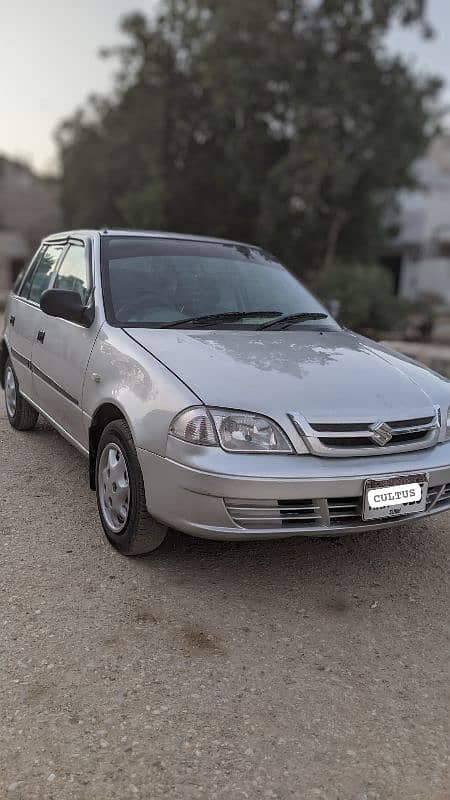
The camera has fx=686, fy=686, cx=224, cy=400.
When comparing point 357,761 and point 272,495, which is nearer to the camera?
point 357,761

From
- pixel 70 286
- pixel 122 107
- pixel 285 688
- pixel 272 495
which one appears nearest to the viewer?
pixel 285 688

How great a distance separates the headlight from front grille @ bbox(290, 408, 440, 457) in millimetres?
108

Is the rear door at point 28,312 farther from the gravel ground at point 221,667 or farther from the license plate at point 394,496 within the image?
the license plate at point 394,496

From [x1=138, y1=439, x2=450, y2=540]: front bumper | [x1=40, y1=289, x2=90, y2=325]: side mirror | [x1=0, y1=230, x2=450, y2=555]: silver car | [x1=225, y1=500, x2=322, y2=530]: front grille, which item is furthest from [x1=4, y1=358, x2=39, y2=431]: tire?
[x1=225, y1=500, x2=322, y2=530]: front grille

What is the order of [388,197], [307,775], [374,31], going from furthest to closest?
[388,197], [374,31], [307,775]

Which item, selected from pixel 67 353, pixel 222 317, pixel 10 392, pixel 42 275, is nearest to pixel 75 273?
pixel 67 353

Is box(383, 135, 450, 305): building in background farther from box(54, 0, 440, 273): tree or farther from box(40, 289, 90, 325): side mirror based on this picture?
box(40, 289, 90, 325): side mirror

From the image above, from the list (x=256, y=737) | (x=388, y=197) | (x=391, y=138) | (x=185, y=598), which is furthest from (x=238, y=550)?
(x=388, y=197)

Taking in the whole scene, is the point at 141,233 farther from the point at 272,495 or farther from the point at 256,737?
the point at 256,737

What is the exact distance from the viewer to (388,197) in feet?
91.6

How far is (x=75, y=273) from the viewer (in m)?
4.43

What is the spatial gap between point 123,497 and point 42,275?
240cm

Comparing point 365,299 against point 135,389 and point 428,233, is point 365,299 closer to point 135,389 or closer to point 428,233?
point 135,389

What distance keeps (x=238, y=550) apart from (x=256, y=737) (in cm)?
138
